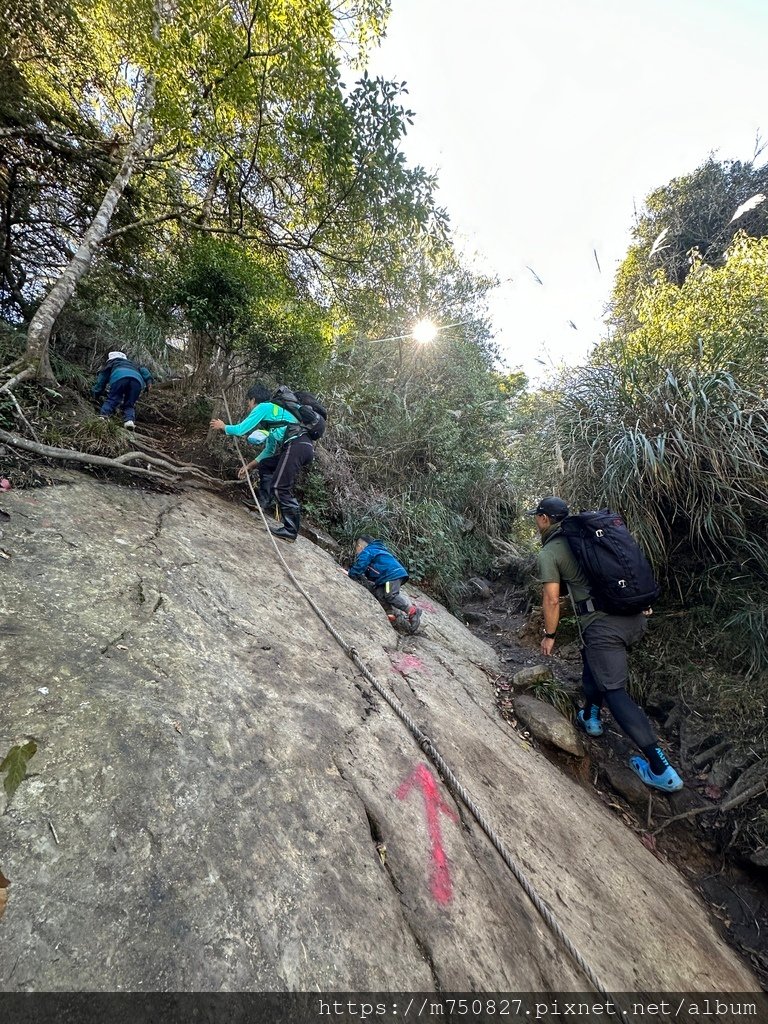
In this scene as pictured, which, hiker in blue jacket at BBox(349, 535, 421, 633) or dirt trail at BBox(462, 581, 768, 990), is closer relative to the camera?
dirt trail at BBox(462, 581, 768, 990)

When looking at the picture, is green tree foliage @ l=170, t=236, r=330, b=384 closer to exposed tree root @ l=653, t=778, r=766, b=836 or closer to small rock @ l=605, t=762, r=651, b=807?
small rock @ l=605, t=762, r=651, b=807

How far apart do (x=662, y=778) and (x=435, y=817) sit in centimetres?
263

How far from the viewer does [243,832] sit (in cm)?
160

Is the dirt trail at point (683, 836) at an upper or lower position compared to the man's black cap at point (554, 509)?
lower

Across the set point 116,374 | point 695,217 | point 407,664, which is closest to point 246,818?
point 407,664

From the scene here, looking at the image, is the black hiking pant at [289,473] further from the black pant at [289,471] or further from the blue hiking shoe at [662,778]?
the blue hiking shoe at [662,778]

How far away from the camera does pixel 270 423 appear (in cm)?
496

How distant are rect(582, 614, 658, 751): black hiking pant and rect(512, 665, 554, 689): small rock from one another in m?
0.62

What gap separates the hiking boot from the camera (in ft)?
15.9

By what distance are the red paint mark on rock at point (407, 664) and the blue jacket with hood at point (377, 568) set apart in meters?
1.11

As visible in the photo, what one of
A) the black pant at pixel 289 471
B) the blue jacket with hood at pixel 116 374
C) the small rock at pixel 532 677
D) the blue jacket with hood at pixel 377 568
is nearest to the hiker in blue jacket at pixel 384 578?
the blue jacket with hood at pixel 377 568

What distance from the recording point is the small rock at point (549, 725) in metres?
3.73

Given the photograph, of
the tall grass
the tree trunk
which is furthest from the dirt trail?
the tree trunk

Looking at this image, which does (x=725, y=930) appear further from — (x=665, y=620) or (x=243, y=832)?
(x=243, y=832)
